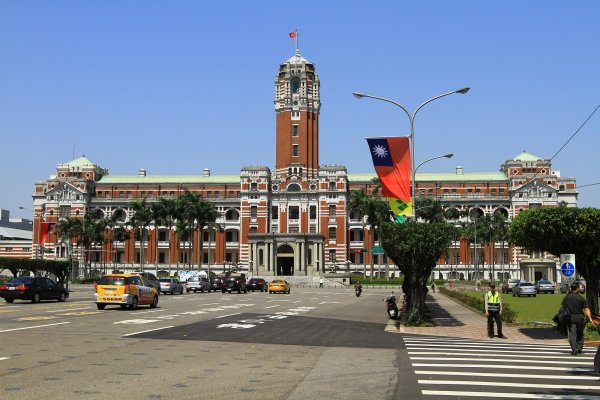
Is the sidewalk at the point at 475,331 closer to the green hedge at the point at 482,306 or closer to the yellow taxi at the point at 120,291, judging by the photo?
the green hedge at the point at 482,306

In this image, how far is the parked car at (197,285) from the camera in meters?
65.9

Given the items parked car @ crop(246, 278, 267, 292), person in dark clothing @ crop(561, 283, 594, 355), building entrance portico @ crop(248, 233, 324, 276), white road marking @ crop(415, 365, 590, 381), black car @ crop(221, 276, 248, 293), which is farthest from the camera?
building entrance portico @ crop(248, 233, 324, 276)

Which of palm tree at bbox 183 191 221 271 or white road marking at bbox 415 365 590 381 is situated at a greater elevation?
palm tree at bbox 183 191 221 271

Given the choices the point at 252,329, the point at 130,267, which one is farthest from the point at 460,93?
the point at 130,267

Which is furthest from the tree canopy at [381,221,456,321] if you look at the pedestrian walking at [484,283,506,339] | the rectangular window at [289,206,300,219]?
the rectangular window at [289,206,300,219]

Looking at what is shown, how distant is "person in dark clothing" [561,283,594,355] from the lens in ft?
57.1

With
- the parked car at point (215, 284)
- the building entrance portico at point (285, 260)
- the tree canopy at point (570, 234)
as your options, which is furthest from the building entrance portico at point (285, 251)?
the tree canopy at point (570, 234)

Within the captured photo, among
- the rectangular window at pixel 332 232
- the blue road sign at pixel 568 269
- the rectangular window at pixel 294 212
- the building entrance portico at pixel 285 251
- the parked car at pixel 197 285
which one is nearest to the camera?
the blue road sign at pixel 568 269

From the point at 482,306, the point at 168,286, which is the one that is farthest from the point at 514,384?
the point at 168,286

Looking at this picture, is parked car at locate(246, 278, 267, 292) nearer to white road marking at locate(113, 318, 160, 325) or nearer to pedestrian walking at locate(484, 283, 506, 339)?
white road marking at locate(113, 318, 160, 325)

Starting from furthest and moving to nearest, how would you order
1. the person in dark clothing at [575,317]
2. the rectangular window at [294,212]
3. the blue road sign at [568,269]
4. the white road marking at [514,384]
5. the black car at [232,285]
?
the rectangular window at [294,212], the black car at [232,285], the blue road sign at [568,269], the person in dark clothing at [575,317], the white road marking at [514,384]

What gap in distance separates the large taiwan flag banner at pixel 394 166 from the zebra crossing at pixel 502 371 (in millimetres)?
12443

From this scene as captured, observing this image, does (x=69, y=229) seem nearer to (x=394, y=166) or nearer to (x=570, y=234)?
(x=394, y=166)

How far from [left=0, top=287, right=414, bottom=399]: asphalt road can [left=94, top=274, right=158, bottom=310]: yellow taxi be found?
604cm
